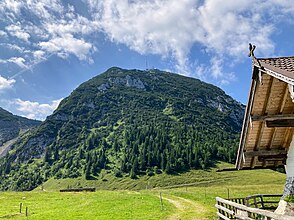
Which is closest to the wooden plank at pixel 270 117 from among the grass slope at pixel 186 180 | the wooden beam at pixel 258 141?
the wooden beam at pixel 258 141

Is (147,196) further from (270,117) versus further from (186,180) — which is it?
(186,180)

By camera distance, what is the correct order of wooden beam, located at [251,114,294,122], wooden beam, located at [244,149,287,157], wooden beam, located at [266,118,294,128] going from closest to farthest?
wooden beam, located at [266,118,294,128] < wooden beam, located at [251,114,294,122] < wooden beam, located at [244,149,287,157]

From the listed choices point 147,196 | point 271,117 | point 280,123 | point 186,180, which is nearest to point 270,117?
point 271,117

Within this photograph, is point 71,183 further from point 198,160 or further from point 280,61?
point 280,61

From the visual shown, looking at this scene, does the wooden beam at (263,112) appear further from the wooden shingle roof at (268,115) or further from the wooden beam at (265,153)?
the wooden beam at (265,153)

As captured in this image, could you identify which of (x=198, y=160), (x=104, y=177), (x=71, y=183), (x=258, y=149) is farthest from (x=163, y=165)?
(x=258, y=149)

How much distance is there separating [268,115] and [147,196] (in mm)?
47418

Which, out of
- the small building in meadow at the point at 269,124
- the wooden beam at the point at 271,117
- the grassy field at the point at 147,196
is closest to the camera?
the small building in meadow at the point at 269,124

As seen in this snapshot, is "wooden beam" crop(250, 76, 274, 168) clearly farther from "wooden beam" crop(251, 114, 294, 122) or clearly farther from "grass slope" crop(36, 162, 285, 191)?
"grass slope" crop(36, 162, 285, 191)

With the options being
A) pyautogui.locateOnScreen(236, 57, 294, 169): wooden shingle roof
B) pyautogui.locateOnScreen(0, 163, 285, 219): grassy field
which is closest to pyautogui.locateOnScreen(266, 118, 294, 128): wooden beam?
pyautogui.locateOnScreen(236, 57, 294, 169): wooden shingle roof

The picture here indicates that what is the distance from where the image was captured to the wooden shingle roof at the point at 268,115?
1188cm

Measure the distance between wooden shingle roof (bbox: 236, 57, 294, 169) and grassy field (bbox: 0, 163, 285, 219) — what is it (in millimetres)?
9989

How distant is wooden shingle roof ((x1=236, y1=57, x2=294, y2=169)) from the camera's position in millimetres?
11875

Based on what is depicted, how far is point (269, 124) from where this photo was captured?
1423 centimetres
